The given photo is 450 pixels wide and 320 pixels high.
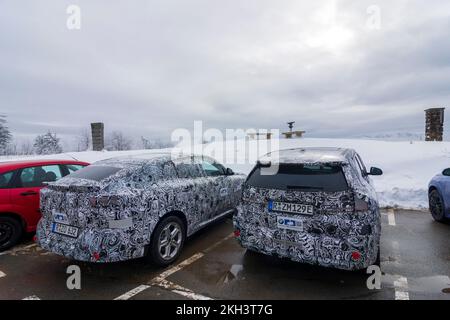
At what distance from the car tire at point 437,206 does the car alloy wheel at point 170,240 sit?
5.19 metres

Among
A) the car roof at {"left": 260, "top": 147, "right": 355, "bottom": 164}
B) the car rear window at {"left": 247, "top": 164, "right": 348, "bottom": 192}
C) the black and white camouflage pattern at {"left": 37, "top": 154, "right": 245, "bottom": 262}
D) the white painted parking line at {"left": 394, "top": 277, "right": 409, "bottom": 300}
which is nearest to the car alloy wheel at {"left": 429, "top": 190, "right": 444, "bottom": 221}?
the white painted parking line at {"left": 394, "top": 277, "right": 409, "bottom": 300}

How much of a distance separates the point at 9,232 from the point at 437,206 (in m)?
8.12

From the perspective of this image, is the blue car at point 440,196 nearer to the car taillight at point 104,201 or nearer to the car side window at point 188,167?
the car side window at point 188,167

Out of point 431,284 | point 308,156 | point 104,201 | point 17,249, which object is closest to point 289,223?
point 308,156

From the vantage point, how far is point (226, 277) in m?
3.58

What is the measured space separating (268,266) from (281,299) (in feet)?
2.68

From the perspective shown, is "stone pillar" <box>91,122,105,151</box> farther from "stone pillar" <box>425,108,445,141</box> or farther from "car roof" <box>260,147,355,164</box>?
"stone pillar" <box>425,108,445,141</box>

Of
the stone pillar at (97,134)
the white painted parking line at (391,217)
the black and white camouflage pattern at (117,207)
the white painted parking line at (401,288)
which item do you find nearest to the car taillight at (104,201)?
the black and white camouflage pattern at (117,207)

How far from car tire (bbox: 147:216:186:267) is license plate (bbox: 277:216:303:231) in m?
1.58

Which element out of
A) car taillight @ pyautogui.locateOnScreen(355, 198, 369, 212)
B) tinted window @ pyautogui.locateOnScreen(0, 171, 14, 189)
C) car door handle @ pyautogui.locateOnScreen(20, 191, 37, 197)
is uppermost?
tinted window @ pyautogui.locateOnScreen(0, 171, 14, 189)

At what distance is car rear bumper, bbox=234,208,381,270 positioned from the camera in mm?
2986

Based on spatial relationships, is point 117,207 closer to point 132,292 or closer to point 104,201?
point 104,201

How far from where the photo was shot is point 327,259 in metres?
3.07

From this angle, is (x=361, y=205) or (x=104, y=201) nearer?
(x=361, y=205)
